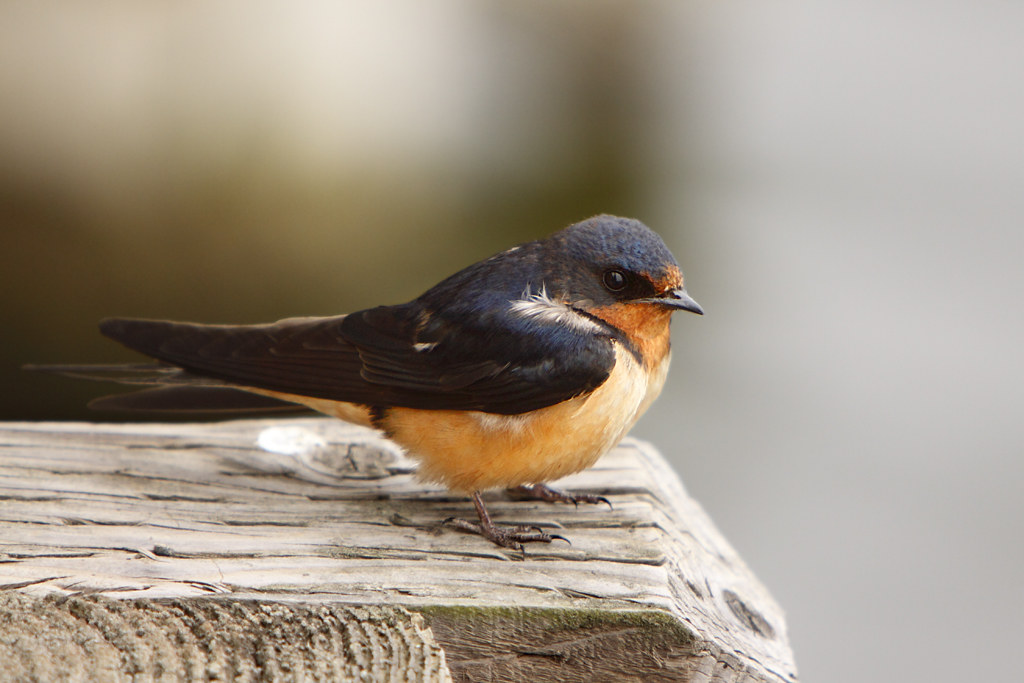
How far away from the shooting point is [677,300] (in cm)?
268

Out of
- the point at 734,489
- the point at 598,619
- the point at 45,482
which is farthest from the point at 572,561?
the point at 734,489

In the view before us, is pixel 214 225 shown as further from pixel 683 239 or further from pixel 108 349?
pixel 683 239

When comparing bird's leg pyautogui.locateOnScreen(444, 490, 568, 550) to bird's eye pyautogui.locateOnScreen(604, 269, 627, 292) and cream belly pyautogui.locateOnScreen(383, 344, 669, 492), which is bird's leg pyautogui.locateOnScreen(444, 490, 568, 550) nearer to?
cream belly pyautogui.locateOnScreen(383, 344, 669, 492)

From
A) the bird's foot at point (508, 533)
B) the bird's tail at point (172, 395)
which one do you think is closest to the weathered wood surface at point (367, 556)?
the bird's foot at point (508, 533)

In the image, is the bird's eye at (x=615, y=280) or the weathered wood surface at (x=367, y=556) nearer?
the weathered wood surface at (x=367, y=556)

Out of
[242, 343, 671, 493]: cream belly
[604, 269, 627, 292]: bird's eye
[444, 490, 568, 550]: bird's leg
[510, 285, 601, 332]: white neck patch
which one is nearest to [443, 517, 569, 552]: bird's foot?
[444, 490, 568, 550]: bird's leg

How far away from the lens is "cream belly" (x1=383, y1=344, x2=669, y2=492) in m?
2.58

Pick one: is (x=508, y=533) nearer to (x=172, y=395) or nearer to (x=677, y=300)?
(x=677, y=300)

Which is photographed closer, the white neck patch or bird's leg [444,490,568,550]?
bird's leg [444,490,568,550]

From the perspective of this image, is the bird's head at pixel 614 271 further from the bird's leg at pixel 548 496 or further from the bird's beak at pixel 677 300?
the bird's leg at pixel 548 496

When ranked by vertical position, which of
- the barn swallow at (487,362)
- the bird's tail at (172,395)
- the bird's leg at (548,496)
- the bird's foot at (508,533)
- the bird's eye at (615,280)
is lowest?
the bird's leg at (548,496)

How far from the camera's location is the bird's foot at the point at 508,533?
2510 millimetres

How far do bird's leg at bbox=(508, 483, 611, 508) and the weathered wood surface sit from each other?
4 cm

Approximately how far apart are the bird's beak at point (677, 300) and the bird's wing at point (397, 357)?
0.60ft
